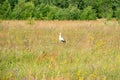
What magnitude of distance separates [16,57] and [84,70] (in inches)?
80.6

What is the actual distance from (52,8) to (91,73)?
28.2 metres

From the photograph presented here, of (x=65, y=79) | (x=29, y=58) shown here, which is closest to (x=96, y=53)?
(x=29, y=58)

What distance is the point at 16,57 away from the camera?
24.2ft

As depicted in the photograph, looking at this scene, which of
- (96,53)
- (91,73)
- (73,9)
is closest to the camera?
(91,73)

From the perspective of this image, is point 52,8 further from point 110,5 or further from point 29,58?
point 29,58

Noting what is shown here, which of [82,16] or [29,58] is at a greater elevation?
[29,58]

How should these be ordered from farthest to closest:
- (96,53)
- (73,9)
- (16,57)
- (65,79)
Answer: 1. (73,9)
2. (96,53)
3. (16,57)
4. (65,79)

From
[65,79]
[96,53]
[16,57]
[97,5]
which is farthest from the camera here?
[97,5]

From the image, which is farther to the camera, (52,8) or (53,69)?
(52,8)

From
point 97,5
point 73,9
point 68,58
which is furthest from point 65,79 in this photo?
point 97,5

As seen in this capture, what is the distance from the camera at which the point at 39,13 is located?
3353 cm

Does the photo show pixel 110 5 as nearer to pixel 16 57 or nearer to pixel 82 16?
pixel 82 16

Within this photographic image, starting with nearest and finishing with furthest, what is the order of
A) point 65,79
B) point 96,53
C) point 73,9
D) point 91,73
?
point 65,79, point 91,73, point 96,53, point 73,9

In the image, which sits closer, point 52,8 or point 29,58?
point 29,58
